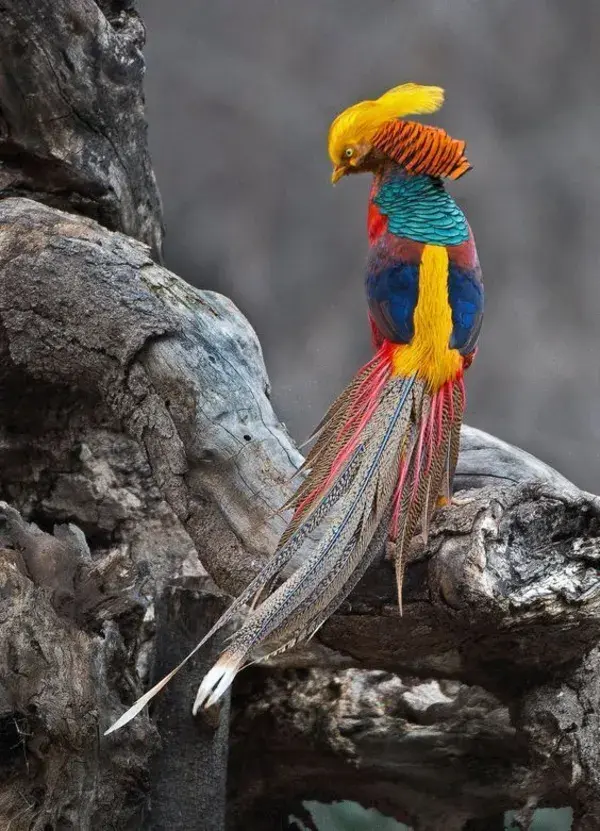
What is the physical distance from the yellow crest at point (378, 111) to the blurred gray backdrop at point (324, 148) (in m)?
0.83

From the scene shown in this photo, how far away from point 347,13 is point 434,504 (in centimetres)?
143

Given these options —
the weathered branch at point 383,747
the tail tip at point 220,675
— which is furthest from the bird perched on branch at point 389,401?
the weathered branch at point 383,747

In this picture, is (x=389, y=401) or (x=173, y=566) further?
(x=173, y=566)

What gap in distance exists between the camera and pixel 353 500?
1.10m

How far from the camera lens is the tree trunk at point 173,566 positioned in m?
1.17

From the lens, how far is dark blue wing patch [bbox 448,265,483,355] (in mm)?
1275

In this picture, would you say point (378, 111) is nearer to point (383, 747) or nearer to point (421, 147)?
point (421, 147)

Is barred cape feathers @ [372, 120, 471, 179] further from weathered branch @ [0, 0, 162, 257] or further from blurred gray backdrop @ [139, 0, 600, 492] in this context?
blurred gray backdrop @ [139, 0, 600, 492]

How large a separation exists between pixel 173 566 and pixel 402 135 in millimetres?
790

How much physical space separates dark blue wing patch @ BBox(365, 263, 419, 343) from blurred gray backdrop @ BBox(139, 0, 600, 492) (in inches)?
33.9

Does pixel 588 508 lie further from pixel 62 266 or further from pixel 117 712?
pixel 62 266

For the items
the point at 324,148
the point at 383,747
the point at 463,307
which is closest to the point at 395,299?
the point at 463,307

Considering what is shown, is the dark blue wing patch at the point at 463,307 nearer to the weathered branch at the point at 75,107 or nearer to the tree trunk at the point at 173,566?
the tree trunk at the point at 173,566

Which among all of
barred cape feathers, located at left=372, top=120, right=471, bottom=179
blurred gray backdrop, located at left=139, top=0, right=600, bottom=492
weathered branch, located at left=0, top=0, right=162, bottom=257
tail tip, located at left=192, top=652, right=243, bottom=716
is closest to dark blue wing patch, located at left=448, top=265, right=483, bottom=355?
barred cape feathers, located at left=372, top=120, right=471, bottom=179
